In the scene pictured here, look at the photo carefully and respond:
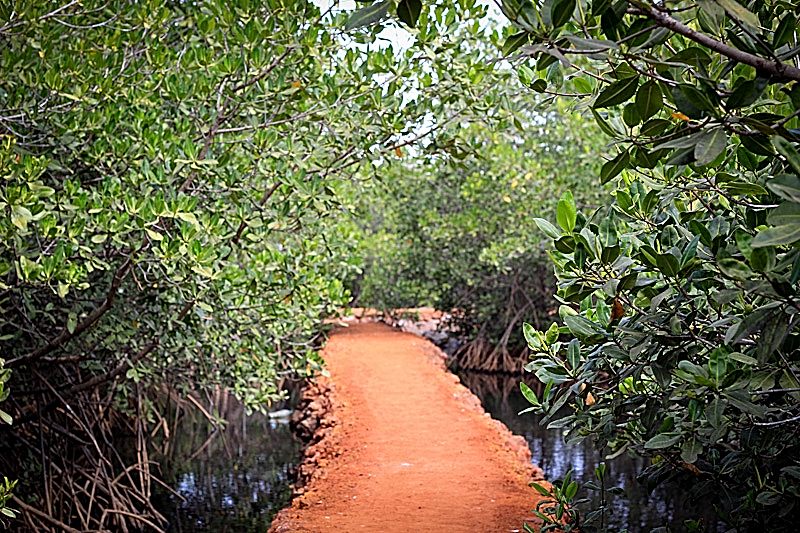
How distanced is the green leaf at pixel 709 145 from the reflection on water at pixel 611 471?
2.37 m

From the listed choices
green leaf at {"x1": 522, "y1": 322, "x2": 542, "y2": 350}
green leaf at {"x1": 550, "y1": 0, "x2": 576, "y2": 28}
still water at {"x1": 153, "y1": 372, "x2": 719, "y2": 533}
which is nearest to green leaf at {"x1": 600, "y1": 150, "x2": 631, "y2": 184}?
green leaf at {"x1": 550, "y1": 0, "x2": 576, "y2": 28}

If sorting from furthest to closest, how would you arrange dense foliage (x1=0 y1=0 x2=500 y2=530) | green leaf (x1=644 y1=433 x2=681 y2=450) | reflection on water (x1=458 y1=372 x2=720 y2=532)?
reflection on water (x1=458 y1=372 x2=720 y2=532) → dense foliage (x1=0 y1=0 x2=500 y2=530) → green leaf (x1=644 y1=433 x2=681 y2=450)

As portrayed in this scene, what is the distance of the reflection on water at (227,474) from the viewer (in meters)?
7.66

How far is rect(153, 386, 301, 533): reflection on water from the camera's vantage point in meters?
7.66

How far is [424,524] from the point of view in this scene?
4.96 metres

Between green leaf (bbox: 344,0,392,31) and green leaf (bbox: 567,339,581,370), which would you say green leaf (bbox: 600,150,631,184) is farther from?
green leaf (bbox: 567,339,581,370)

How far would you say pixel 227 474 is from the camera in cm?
905

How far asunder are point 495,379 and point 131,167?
1073 centimetres

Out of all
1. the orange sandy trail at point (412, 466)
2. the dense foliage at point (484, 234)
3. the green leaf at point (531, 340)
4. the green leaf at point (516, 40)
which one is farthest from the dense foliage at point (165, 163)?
the dense foliage at point (484, 234)

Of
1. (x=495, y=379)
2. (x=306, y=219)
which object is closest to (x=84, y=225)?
(x=306, y=219)

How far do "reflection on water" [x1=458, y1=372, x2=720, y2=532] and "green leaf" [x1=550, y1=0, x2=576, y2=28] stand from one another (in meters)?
2.61

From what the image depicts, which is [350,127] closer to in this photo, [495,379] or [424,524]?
[424,524]

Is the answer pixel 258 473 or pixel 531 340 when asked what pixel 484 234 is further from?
pixel 531 340

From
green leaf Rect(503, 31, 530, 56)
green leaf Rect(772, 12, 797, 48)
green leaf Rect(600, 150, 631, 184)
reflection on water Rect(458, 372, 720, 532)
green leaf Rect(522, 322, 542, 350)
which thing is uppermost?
green leaf Rect(772, 12, 797, 48)
